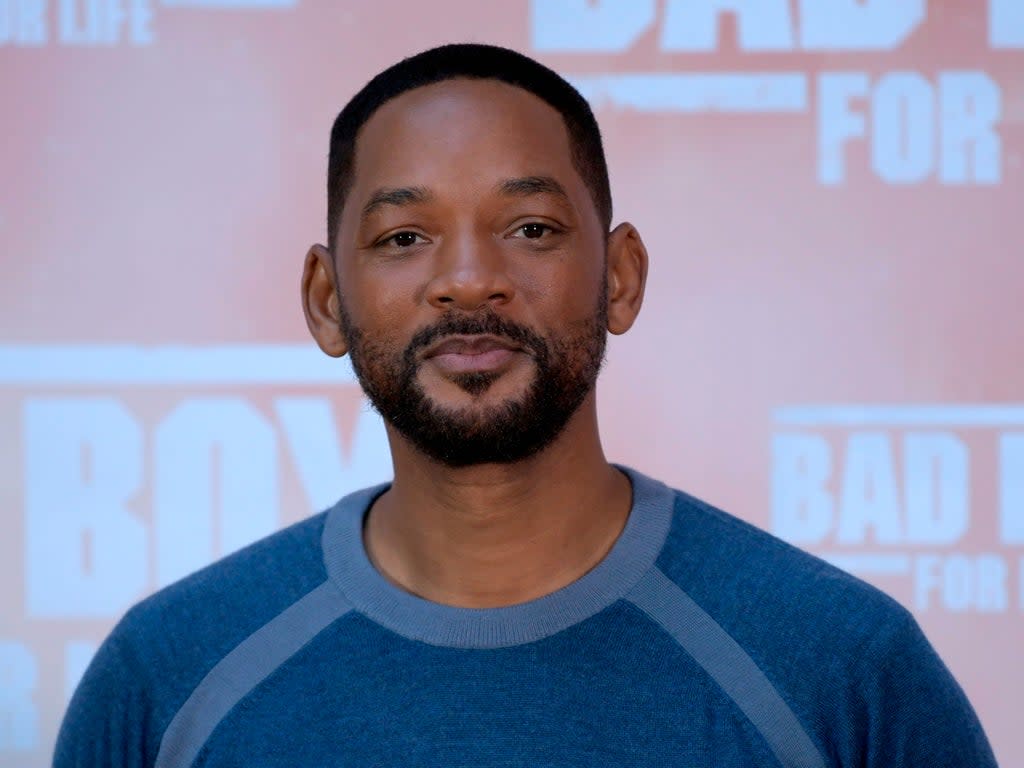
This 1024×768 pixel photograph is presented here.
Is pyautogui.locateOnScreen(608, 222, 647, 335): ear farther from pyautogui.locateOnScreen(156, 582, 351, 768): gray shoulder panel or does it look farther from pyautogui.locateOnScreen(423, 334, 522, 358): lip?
pyautogui.locateOnScreen(156, 582, 351, 768): gray shoulder panel

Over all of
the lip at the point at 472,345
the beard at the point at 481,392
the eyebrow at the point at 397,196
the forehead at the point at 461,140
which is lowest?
the beard at the point at 481,392

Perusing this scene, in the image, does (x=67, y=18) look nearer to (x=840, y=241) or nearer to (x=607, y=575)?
(x=840, y=241)

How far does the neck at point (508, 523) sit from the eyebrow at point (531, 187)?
203 mm

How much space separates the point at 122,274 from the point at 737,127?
1047 mm

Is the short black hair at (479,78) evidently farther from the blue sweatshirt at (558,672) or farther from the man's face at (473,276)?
the blue sweatshirt at (558,672)

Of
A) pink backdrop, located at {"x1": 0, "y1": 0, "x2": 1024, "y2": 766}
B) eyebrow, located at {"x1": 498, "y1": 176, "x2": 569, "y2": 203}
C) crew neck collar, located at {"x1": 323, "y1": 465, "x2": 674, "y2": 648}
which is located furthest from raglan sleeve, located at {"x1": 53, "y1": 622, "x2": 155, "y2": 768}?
pink backdrop, located at {"x1": 0, "y1": 0, "x2": 1024, "y2": 766}

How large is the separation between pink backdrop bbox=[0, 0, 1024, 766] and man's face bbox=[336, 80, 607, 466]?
96cm

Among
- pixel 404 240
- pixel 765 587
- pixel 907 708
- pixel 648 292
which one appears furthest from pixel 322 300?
pixel 648 292

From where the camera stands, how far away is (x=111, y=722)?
134cm

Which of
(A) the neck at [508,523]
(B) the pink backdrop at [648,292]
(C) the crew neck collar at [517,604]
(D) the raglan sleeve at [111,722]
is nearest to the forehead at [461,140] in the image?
(A) the neck at [508,523]

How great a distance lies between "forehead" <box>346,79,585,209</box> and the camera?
1336mm

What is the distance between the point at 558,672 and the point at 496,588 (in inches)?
4.5

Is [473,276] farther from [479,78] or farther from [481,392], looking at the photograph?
[479,78]

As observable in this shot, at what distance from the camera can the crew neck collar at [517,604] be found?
4.25ft
